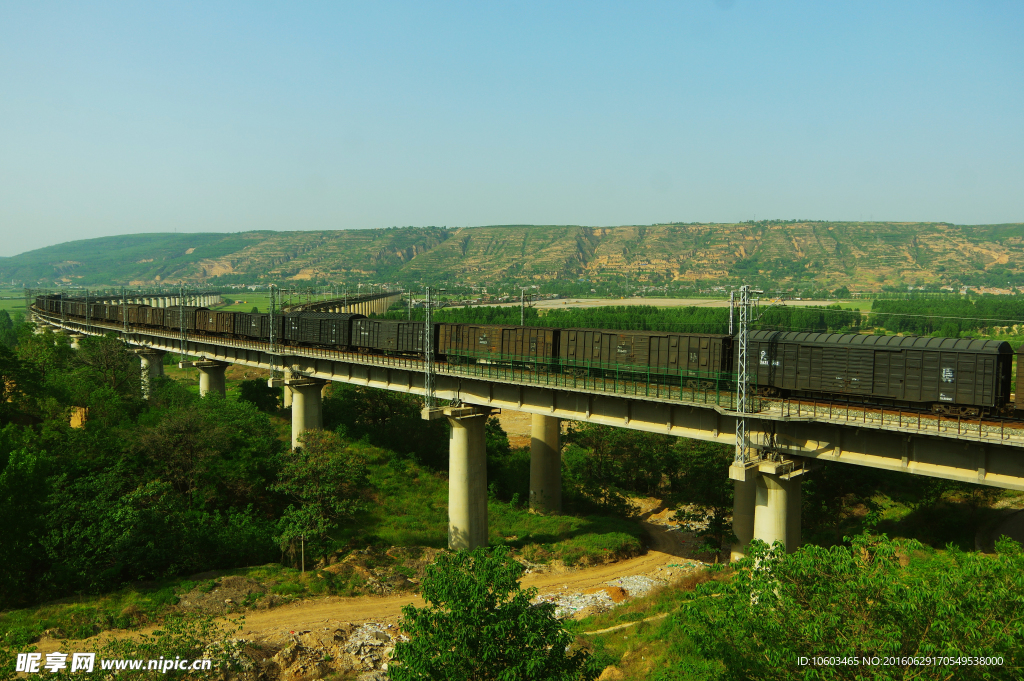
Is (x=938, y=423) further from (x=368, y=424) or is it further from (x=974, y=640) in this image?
(x=368, y=424)

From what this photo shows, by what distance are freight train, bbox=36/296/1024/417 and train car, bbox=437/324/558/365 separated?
0.23 feet

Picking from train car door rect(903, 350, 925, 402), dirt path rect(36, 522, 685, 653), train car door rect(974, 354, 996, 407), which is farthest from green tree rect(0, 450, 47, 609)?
train car door rect(974, 354, 996, 407)

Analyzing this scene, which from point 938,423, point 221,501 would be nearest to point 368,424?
point 221,501

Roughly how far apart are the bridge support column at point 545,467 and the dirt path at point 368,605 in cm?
855

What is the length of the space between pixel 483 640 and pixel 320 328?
41.6m

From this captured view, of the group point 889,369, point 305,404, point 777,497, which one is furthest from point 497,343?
point 889,369

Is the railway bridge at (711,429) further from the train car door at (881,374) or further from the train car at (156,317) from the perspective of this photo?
the train car at (156,317)

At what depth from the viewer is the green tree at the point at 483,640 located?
15469 millimetres

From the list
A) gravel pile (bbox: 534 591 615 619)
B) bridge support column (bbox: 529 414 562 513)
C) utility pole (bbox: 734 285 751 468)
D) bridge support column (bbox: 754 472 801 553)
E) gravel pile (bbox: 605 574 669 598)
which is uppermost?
utility pole (bbox: 734 285 751 468)

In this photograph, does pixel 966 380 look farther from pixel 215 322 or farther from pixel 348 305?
pixel 348 305

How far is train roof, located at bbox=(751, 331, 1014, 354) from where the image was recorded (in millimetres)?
27453

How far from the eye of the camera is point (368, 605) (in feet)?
106

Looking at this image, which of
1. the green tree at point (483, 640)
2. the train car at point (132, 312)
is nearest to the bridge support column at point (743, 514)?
the green tree at point (483, 640)

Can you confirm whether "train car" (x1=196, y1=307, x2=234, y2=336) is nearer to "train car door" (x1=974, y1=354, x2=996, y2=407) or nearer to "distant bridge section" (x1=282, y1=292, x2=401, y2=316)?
"distant bridge section" (x1=282, y1=292, x2=401, y2=316)
